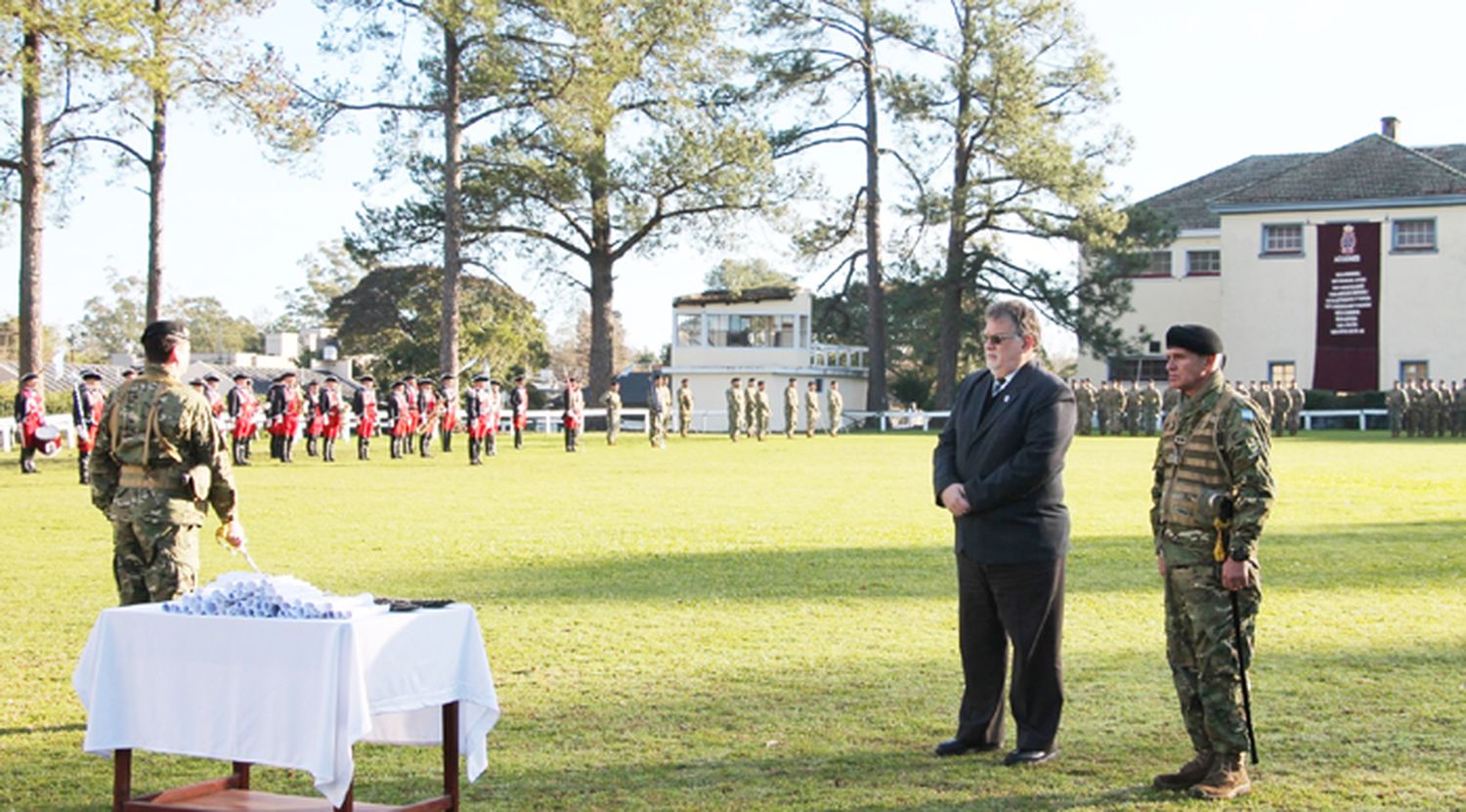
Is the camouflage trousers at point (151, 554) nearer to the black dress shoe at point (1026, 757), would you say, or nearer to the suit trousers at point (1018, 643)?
the suit trousers at point (1018, 643)

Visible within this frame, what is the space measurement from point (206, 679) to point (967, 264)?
51.9 meters

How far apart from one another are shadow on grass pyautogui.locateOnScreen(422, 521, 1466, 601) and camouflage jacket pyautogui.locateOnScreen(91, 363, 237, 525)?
14.9 feet

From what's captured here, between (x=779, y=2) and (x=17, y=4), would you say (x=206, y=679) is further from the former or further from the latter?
(x=779, y=2)

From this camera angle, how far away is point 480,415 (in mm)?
32125

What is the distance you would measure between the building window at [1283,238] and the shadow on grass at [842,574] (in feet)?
144

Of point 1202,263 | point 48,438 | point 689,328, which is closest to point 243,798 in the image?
point 48,438

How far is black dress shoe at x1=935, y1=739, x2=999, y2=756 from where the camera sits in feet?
24.0

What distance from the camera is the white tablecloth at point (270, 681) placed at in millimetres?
5449

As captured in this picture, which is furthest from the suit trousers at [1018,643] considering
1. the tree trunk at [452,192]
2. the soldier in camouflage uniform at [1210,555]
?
the tree trunk at [452,192]

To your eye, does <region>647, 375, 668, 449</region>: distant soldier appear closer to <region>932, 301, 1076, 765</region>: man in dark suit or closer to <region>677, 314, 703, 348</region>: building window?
<region>677, 314, 703, 348</region>: building window

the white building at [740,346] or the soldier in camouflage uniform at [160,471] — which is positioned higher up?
the white building at [740,346]

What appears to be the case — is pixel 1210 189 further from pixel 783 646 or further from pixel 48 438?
pixel 783 646

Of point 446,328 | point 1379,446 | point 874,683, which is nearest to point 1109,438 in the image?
point 1379,446

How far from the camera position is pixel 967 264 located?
56.3 m
